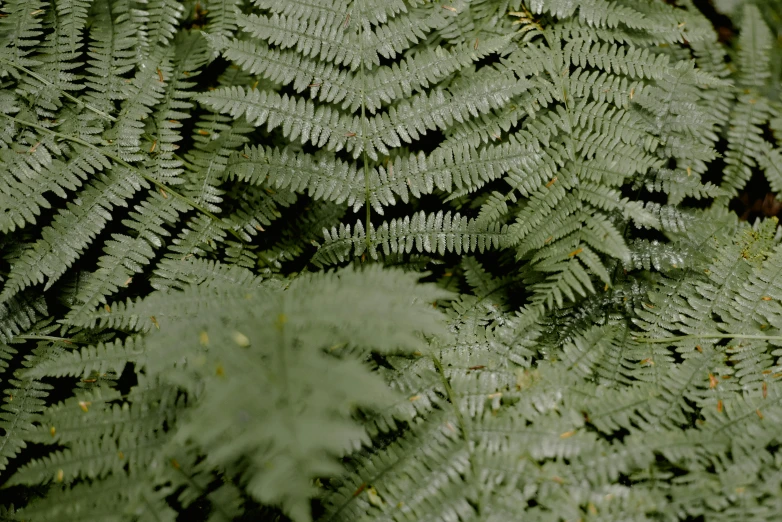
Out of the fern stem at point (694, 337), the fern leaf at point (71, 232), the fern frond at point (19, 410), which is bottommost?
the fern frond at point (19, 410)

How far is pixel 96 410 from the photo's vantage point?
1.87m

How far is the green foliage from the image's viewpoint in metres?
1.68

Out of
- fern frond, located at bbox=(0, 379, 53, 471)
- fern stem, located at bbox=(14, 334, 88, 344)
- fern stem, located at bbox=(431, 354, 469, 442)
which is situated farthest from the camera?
fern stem, located at bbox=(14, 334, 88, 344)

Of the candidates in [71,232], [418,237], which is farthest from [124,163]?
[418,237]

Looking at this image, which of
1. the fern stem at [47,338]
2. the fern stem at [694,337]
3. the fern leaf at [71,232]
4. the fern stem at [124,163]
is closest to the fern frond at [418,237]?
the fern stem at [124,163]

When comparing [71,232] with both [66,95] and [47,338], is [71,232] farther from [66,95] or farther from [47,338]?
[66,95]

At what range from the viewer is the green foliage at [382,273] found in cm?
168

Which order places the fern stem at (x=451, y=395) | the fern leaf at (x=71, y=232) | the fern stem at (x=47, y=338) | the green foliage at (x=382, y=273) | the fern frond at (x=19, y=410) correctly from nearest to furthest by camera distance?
the green foliage at (x=382, y=273)
the fern stem at (x=451, y=395)
the fern frond at (x=19, y=410)
the fern leaf at (x=71, y=232)
the fern stem at (x=47, y=338)

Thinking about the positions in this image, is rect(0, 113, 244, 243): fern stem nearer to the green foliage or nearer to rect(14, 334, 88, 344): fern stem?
the green foliage

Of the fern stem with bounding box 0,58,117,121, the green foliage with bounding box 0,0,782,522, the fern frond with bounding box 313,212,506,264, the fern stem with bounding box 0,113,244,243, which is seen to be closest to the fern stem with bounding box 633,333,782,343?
the green foliage with bounding box 0,0,782,522

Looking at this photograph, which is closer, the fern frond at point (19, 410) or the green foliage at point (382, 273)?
the green foliage at point (382, 273)

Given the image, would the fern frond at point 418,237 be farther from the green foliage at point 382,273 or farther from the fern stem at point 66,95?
the fern stem at point 66,95

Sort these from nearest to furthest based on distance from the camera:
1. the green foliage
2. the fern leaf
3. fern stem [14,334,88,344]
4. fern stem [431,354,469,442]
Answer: the green foliage → fern stem [431,354,469,442] → the fern leaf → fern stem [14,334,88,344]

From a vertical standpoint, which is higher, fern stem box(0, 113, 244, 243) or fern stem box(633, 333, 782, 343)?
fern stem box(633, 333, 782, 343)
